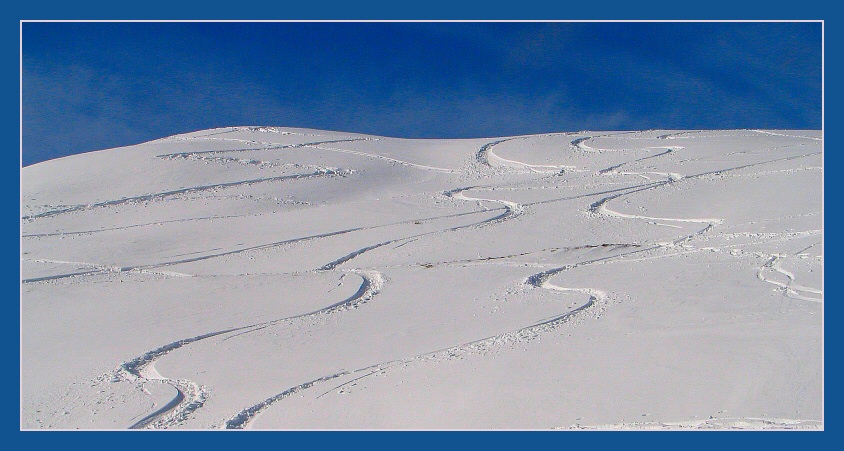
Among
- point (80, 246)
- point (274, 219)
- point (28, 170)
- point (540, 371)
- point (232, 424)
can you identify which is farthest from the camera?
point (28, 170)

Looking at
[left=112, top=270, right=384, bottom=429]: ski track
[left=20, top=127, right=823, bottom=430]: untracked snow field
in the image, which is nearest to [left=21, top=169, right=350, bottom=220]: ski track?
[left=20, top=127, right=823, bottom=430]: untracked snow field

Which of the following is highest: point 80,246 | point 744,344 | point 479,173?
point 479,173

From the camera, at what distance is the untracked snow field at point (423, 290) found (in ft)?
16.3

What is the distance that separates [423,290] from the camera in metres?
7.45

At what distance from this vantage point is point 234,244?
922cm

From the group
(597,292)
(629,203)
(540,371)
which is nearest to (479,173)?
(629,203)

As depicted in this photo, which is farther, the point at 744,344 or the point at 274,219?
the point at 274,219

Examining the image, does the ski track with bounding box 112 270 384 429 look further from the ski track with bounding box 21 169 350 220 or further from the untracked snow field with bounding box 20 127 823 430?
the ski track with bounding box 21 169 350 220

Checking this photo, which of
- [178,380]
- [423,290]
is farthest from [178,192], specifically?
[178,380]

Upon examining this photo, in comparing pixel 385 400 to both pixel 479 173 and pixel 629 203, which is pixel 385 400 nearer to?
pixel 629 203

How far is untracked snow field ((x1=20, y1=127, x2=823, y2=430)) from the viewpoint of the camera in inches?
195

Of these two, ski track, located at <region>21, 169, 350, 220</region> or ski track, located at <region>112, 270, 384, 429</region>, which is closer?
ski track, located at <region>112, 270, 384, 429</region>

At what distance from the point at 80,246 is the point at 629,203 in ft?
24.8

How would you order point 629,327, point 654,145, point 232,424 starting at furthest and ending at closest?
point 654,145
point 629,327
point 232,424
